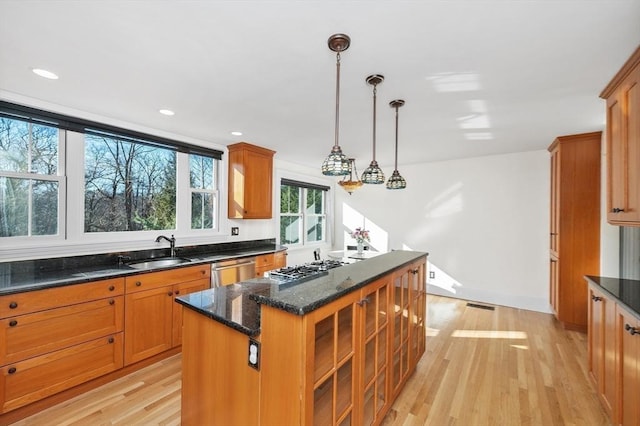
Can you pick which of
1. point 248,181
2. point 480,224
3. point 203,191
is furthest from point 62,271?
point 480,224

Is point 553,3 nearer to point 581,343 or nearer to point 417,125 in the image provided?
point 417,125

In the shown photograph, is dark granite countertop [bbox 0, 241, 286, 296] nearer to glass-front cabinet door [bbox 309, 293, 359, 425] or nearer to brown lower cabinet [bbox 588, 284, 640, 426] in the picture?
glass-front cabinet door [bbox 309, 293, 359, 425]

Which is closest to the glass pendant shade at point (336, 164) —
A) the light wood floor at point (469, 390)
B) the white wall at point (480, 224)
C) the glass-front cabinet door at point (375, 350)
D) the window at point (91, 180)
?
the glass-front cabinet door at point (375, 350)

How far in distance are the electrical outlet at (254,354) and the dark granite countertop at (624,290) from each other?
1.93 metres

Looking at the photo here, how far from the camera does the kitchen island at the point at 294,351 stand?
1.13m

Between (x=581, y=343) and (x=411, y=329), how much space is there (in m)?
2.27

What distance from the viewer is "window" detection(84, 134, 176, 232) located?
2.80 m

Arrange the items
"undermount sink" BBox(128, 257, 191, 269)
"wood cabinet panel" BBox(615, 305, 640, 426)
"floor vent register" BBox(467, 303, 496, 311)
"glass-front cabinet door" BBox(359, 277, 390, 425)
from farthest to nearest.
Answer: "floor vent register" BBox(467, 303, 496, 311) → "undermount sink" BBox(128, 257, 191, 269) → "glass-front cabinet door" BBox(359, 277, 390, 425) → "wood cabinet panel" BBox(615, 305, 640, 426)

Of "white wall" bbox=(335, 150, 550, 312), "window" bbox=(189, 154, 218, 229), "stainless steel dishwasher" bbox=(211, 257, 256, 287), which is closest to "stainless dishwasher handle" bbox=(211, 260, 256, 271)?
"stainless steel dishwasher" bbox=(211, 257, 256, 287)

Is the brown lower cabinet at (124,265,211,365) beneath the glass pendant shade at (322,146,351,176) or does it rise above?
beneath

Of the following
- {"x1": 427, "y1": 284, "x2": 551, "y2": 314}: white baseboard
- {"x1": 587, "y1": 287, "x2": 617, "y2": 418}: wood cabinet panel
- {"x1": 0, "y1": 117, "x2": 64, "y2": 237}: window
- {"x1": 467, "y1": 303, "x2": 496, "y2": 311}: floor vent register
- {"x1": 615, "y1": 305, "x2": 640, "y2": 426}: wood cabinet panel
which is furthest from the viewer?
{"x1": 467, "y1": 303, "x2": 496, "y2": 311}: floor vent register

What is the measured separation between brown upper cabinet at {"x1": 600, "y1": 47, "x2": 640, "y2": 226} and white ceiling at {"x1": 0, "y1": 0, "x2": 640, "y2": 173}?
0.12 m

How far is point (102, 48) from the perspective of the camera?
1.65m

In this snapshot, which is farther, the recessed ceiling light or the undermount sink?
the undermount sink
